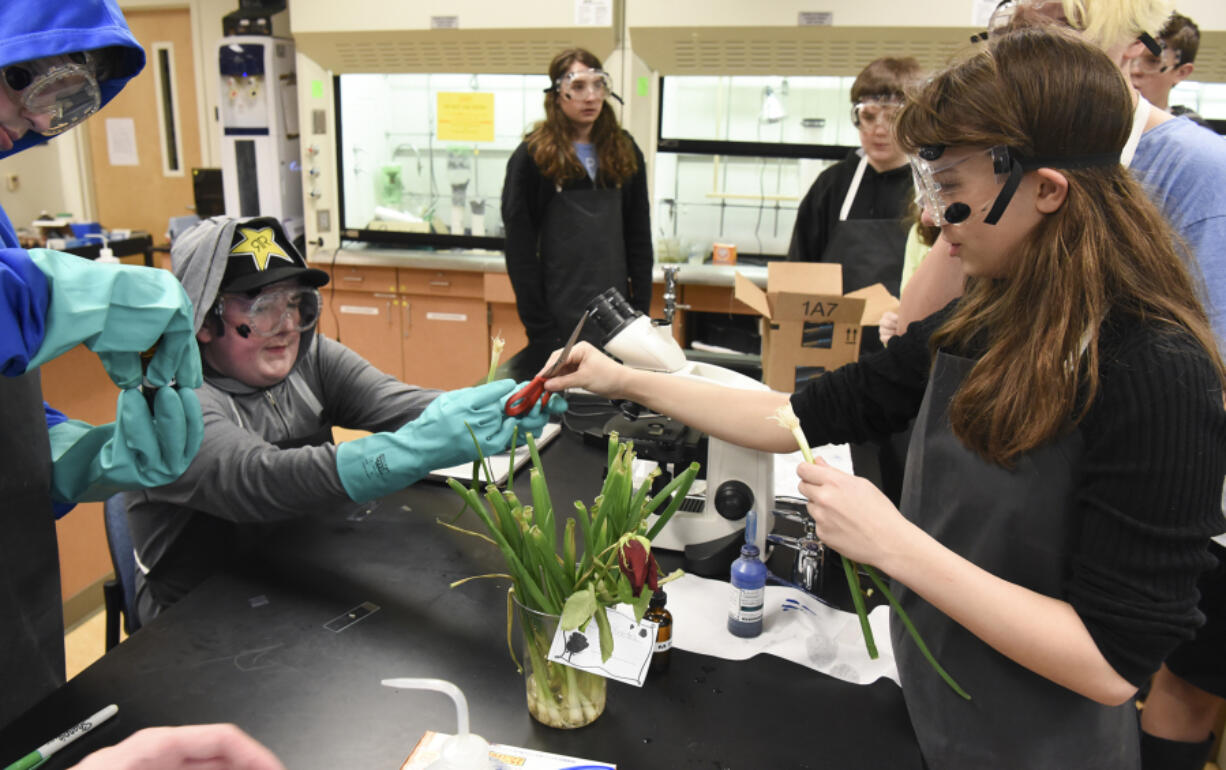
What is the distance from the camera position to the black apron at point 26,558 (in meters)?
1.31

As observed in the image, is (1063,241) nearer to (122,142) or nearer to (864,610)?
(864,610)

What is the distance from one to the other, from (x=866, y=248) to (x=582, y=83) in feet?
4.01

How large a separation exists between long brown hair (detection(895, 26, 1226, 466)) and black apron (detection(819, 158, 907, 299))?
6.30 feet

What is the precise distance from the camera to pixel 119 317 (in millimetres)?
1247

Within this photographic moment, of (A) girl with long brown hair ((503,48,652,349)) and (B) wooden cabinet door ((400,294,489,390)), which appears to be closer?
(A) girl with long brown hair ((503,48,652,349))

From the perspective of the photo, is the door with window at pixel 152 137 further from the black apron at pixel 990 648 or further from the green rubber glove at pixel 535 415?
the black apron at pixel 990 648

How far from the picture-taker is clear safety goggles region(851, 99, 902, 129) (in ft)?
8.77

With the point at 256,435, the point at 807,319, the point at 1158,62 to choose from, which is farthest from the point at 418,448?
the point at 1158,62

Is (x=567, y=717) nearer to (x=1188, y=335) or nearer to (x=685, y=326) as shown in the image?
(x=1188, y=335)

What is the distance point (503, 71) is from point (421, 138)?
30.2 inches

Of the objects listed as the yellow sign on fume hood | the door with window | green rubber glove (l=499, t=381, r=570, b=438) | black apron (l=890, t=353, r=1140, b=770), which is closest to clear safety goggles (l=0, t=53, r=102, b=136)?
green rubber glove (l=499, t=381, r=570, b=438)

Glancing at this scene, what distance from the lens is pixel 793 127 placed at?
14.9 feet

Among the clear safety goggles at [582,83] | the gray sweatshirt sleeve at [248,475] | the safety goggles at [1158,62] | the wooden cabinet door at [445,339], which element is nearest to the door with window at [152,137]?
the wooden cabinet door at [445,339]

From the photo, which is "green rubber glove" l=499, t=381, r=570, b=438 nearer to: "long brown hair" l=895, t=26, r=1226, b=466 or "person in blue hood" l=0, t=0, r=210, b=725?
"person in blue hood" l=0, t=0, r=210, b=725
